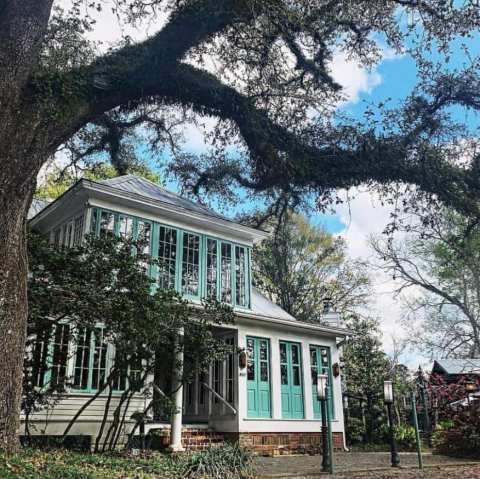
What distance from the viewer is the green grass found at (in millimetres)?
4742

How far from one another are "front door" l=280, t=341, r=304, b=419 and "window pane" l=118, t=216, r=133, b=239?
4.89 meters

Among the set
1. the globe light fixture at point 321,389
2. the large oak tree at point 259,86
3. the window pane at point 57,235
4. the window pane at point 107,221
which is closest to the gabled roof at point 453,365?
the globe light fixture at point 321,389

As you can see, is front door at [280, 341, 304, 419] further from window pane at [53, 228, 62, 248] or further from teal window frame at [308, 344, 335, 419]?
window pane at [53, 228, 62, 248]

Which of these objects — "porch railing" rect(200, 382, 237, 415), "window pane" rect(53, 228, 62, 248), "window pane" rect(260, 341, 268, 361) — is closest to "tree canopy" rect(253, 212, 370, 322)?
"window pane" rect(260, 341, 268, 361)

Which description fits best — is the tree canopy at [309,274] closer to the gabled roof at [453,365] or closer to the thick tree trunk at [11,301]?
the gabled roof at [453,365]

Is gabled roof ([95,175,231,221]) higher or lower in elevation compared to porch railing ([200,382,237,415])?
higher

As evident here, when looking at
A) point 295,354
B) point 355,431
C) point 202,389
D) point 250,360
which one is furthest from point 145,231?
point 355,431

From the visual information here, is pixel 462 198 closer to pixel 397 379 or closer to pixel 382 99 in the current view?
pixel 382 99

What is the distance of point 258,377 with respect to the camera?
12.0 m

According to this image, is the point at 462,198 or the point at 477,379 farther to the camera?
the point at 477,379

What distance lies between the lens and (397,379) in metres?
18.4

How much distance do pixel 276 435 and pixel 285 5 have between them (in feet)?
30.5

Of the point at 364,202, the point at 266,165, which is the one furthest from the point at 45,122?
the point at 364,202

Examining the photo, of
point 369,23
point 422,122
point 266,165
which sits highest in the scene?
point 369,23
